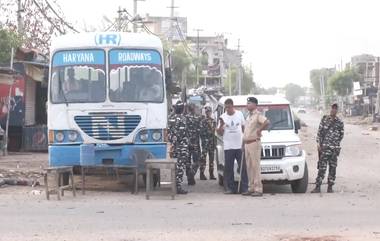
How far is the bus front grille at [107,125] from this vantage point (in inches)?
523

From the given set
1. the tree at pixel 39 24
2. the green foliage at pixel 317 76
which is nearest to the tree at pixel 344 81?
the green foliage at pixel 317 76

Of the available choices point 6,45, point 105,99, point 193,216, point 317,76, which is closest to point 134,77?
point 105,99

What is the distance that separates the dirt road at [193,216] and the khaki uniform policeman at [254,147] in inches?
15.7

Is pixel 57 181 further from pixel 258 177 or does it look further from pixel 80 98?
pixel 258 177

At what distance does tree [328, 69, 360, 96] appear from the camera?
365 ft

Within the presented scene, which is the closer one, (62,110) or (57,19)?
(62,110)

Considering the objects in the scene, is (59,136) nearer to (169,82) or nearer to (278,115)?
(169,82)

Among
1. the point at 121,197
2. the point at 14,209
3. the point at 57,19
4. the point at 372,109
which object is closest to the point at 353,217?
the point at 121,197

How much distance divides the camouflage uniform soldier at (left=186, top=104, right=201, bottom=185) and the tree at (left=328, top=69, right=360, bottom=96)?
324ft

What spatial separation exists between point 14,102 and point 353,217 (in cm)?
1559

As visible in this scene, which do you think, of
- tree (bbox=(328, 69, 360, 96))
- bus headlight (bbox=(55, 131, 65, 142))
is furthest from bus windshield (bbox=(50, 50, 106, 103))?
tree (bbox=(328, 69, 360, 96))

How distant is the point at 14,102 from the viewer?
2352 centimetres

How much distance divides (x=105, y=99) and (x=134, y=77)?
0.73 meters

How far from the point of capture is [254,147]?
43.8 feet
